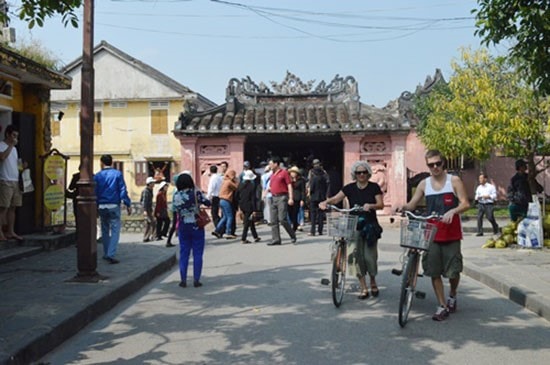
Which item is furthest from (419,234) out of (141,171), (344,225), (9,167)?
(141,171)

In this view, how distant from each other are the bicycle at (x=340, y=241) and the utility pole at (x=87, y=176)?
312 centimetres

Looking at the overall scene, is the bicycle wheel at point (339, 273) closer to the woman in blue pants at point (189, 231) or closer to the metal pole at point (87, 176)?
the woman in blue pants at point (189, 231)

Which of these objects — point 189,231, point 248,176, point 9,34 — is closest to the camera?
point 189,231

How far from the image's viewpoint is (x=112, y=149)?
109 feet

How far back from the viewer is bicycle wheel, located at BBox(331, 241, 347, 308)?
23.1ft

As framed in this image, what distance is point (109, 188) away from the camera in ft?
31.8

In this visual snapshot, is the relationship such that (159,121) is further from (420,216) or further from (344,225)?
(420,216)

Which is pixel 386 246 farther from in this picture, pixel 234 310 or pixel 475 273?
pixel 234 310

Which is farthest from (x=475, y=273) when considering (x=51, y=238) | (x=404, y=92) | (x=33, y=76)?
(x=404, y=92)

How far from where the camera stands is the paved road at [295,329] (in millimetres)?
5262

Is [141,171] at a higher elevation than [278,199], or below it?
higher

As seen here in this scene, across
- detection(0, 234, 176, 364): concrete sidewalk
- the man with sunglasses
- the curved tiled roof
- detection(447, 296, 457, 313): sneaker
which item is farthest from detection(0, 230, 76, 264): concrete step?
the curved tiled roof

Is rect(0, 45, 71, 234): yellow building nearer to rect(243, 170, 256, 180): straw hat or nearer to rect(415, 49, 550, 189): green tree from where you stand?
rect(243, 170, 256, 180): straw hat

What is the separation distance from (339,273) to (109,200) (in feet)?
14.1
